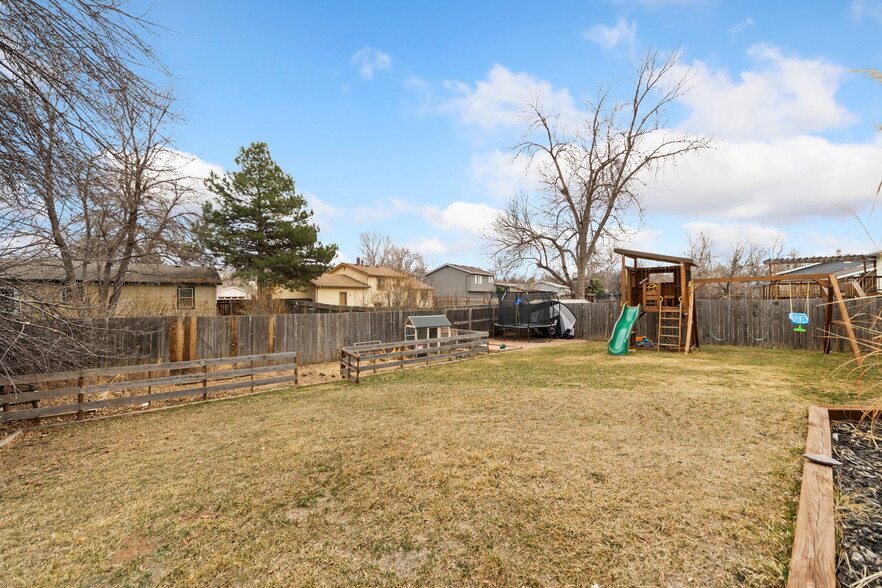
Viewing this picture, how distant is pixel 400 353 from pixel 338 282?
22.1 metres

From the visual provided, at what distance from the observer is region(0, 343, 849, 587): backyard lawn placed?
224 centimetres

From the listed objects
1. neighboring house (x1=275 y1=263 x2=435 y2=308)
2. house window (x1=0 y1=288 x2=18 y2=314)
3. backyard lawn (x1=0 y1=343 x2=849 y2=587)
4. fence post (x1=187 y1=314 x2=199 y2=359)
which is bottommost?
backyard lawn (x1=0 y1=343 x2=849 y2=587)

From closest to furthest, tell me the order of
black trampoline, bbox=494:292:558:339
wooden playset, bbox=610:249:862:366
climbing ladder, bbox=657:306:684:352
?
wooden playset, bbox=610:249:862:366 → climbing ladder, bbox=657:306:684:352 → black trampoline, bbox=494:292:558:339

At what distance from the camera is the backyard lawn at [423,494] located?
7.36 feet

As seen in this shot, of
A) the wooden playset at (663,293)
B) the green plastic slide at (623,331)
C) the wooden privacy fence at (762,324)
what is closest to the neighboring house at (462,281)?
the wooden playset at (663,293)

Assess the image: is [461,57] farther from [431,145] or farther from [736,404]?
[736,404]

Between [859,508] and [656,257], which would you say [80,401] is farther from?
[656,257]

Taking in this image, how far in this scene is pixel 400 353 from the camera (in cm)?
989

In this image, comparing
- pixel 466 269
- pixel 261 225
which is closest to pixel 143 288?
pixel 261 225

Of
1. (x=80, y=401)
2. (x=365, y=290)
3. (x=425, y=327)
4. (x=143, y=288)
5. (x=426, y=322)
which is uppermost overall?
(x=365, y=290)

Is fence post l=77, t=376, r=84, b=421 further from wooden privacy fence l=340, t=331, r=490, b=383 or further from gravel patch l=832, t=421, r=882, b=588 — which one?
gravel patch l=832, t=421, r=882, b=588

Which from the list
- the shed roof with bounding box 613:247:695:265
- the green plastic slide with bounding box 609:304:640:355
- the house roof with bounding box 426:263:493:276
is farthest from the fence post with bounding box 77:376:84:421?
the house roof with bounding box 426:263:493:276

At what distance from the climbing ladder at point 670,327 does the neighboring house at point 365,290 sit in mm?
13784

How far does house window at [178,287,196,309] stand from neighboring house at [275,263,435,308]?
179 inches
